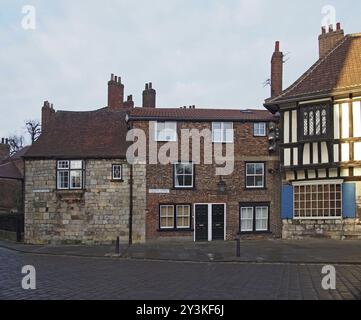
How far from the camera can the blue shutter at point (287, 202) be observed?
78.3 ft

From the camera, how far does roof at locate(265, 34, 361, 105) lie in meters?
22.0

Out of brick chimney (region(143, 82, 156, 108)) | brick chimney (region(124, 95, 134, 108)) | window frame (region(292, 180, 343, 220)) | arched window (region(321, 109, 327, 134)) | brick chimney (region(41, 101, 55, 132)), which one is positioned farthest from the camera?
brick chimney (region(124, 95, 134, 108))

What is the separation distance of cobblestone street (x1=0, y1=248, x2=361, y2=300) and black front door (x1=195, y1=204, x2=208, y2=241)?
330 inches

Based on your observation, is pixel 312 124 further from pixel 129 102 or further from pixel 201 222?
pixel 129 102

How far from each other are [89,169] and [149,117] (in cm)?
441

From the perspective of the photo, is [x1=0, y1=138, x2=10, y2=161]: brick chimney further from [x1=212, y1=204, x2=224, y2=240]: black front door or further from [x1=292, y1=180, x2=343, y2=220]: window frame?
[x1=292, y1=180, x2=343, y2=220]: window frame

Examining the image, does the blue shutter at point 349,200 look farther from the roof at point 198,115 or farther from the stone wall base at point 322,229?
the roof at point 198,115

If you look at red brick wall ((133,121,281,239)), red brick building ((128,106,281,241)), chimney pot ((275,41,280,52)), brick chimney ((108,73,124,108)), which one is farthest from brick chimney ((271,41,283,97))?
brick chimney ((108,73,124,108))

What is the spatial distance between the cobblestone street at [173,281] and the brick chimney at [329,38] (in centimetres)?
1484

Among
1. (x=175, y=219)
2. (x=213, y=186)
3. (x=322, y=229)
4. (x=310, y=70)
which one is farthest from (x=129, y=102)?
(x=322, y=229)

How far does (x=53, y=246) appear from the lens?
2423 cm

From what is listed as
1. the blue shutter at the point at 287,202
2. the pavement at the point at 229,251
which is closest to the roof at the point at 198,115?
the blue shutter at the point at 287,202

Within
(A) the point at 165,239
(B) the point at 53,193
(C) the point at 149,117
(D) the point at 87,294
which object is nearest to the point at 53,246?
(B) the point at 53,193

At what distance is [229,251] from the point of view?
2014 centimetres
